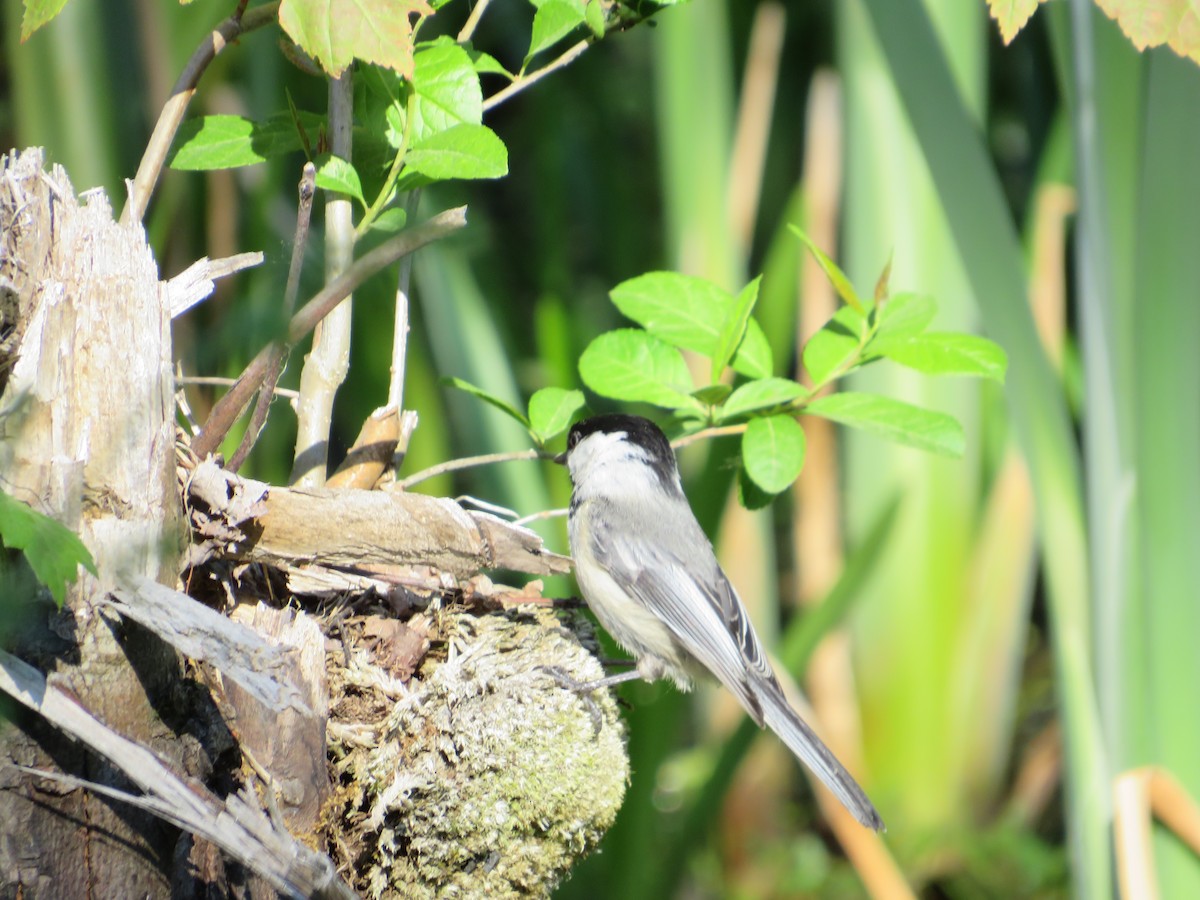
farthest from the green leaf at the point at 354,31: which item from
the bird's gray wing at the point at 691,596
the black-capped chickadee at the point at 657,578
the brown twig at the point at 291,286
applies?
the bird's gray wing at the point at 691,596

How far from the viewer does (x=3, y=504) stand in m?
0.58

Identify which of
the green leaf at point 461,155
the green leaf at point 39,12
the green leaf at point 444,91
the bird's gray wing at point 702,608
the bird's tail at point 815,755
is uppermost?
the green leaf at point 39,12

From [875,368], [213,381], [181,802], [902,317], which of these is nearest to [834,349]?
[902,317]

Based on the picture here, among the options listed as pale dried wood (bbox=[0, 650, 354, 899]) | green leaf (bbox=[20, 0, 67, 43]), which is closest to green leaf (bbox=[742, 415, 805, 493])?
pale dried wood (bbox=[0, 650, 354, 899])

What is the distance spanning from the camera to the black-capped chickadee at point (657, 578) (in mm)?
1203

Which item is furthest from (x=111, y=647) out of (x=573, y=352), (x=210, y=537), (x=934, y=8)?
(x=934, y=8)

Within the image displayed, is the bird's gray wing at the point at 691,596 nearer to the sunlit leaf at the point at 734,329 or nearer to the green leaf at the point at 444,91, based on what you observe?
the sunlit leaf at the point at 734,329

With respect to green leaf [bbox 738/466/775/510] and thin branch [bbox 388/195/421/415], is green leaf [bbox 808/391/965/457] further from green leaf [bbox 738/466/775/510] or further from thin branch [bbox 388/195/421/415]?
thin branch [bbox 388/195/421/415]

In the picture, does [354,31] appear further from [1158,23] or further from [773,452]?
[1158,23]

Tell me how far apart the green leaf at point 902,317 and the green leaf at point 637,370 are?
178mm

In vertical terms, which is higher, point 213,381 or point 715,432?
point 213,381

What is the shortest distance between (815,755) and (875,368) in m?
1.20

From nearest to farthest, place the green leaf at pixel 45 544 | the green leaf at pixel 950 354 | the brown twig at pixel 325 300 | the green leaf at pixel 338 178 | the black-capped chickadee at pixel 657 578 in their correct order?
the green leaf at pixel 45 544, the brown twig at pixel 325 300, the green leaf at pixel 338 178, the green leaf at pixel 950 354, the black-capped chickadee at pixel 657 578

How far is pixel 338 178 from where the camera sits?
842 mm
